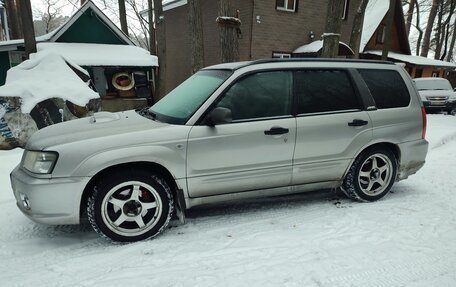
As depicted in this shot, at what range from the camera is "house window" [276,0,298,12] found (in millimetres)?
15837

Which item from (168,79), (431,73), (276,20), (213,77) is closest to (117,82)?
(168,79)

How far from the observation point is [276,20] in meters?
15.8

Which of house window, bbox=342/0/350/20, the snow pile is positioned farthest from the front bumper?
house window, bbox=342/0/350/20

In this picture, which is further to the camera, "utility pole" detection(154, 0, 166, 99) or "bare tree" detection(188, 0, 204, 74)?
"utility pole" detection(154, 0, 166, 99)

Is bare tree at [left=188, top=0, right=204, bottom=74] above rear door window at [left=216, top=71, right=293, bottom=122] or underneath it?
above

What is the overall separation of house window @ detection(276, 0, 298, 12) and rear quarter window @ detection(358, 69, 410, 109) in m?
12.6

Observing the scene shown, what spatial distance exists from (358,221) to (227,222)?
58.0 inches

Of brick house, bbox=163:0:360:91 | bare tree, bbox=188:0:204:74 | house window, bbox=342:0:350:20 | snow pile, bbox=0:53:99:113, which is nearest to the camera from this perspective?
snow pile, bbox=0:53:99:113

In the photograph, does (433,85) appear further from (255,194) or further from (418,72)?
(255,194)

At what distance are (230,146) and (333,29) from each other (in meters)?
5.87

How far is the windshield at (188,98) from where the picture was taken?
3578 millimetres

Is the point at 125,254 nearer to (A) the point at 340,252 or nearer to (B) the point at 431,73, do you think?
(A) the point at 340,252

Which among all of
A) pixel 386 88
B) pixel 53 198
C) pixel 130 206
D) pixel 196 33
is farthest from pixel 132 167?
pixel 196 33

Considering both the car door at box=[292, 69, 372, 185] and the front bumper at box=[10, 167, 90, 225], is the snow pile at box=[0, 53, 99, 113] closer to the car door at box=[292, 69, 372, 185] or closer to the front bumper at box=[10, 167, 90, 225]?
the front bumper at box=[10, 167, 90, 225]
